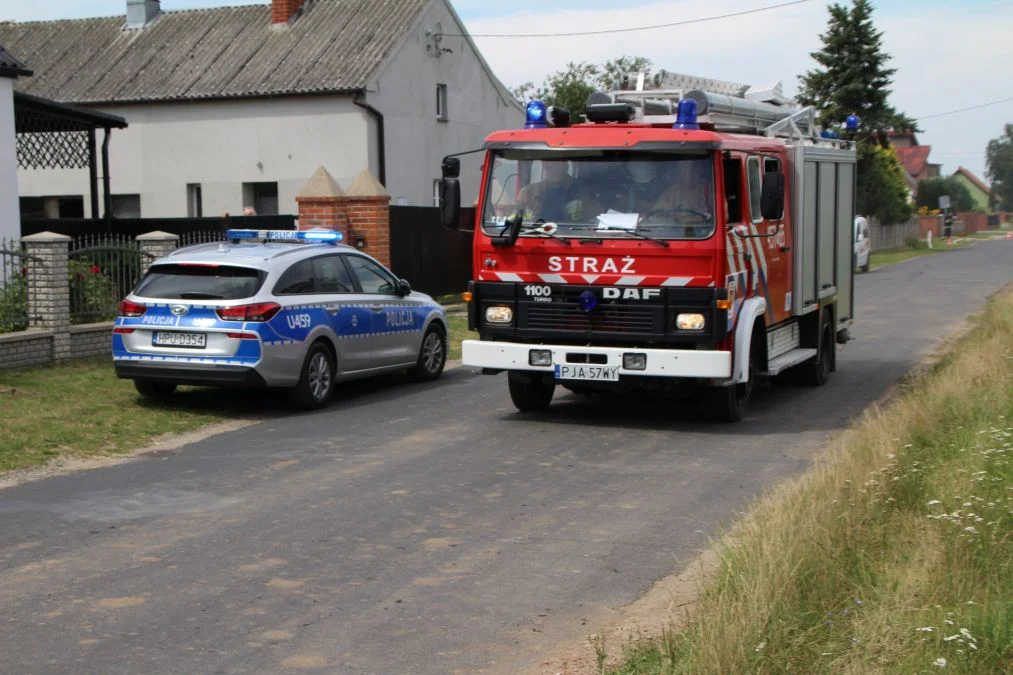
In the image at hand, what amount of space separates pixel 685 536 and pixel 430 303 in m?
8.08

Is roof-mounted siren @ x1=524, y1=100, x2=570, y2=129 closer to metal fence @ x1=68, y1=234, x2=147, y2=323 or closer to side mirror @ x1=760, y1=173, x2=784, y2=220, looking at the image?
side mirror @ x1=760, y1=173, x2=784, y2=220

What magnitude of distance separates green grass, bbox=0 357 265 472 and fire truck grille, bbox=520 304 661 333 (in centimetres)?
328

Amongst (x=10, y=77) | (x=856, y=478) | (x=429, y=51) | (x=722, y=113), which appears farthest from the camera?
(x=429, y=51)

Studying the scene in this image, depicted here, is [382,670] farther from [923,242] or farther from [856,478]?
[923,242]

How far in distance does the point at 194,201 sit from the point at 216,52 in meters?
4.16

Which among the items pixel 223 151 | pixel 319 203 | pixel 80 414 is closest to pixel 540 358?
pixel 80 414

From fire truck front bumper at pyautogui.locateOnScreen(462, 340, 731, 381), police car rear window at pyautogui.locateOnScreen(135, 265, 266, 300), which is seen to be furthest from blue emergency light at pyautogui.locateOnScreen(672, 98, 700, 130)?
police car rear window at pyautogui.locateOnScreen(135, 265, 266, 300)

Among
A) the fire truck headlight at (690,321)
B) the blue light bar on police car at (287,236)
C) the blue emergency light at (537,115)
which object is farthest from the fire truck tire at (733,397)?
the blue light bar on police car at (287,236)

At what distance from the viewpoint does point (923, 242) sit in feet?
231

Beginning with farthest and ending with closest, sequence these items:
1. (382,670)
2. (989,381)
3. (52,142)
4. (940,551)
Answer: (52,142) < (989,381) < (940,551) < (382,670)

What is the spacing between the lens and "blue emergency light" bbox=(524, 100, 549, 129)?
1223 centimetres

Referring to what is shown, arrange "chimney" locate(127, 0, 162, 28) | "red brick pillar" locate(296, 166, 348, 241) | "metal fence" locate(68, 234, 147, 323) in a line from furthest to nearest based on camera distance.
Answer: "chimney" locate(127, 0, 162, 28), "red brick pillar" locate(296, 166, 348, 241), "metal fence" locate(68, 234, 147, 323)

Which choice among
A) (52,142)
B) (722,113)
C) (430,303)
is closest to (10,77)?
(52,142)

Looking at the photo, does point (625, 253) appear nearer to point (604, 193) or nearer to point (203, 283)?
point (604, 193)
